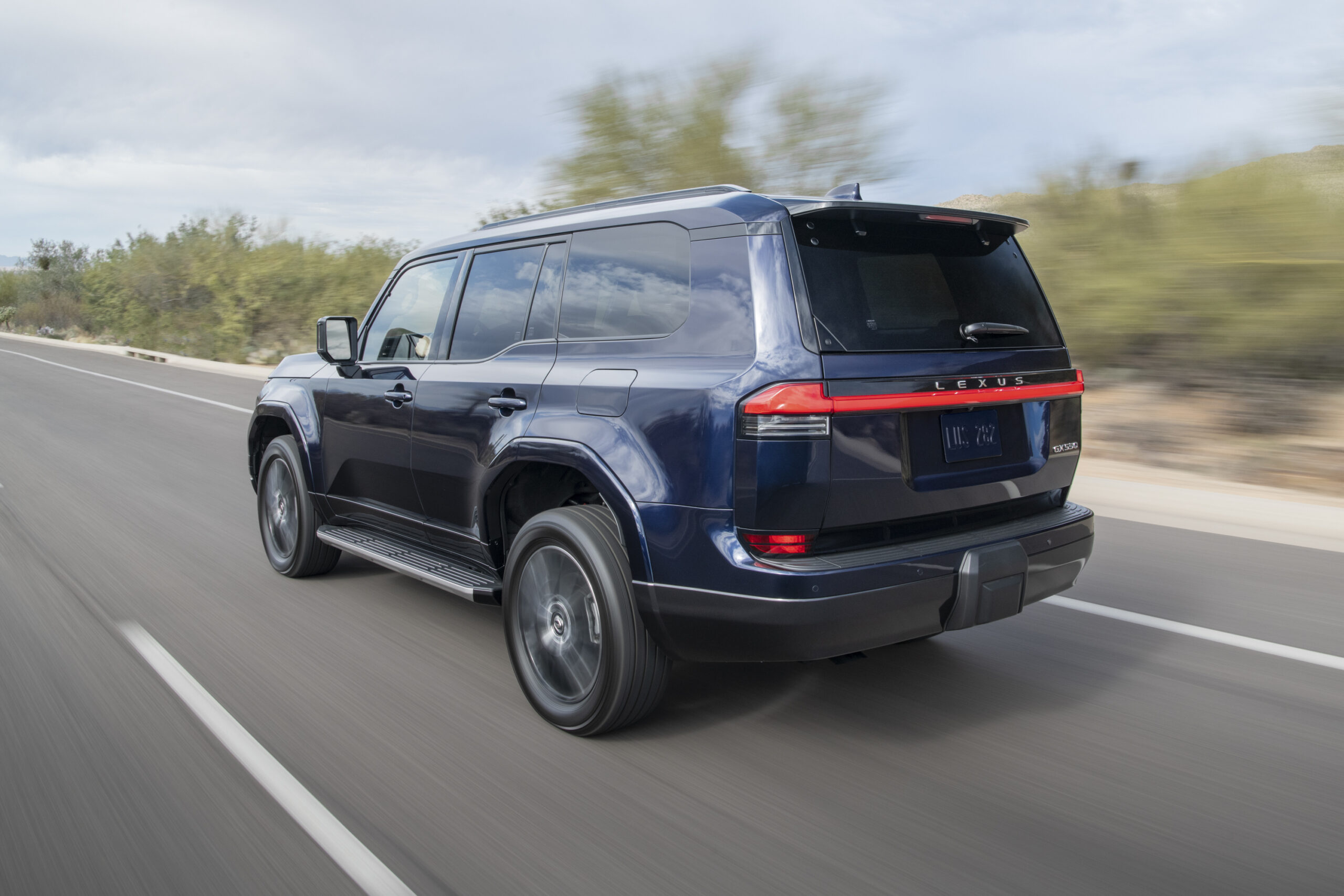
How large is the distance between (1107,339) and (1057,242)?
1.33 meters

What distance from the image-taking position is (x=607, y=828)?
3.02m

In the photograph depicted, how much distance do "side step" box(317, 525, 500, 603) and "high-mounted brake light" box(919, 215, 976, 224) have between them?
210 centimetres

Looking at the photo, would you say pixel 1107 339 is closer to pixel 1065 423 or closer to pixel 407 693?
pixel 1065 423

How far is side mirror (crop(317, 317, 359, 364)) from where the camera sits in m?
5.10

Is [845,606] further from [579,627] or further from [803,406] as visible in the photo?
[579,627]

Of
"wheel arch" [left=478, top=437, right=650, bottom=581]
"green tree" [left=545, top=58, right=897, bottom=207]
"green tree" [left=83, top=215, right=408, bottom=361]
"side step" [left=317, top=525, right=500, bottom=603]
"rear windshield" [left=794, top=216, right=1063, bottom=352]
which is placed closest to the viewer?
"rear windshield" [left=794, top=216, right=1063, bottom=352]

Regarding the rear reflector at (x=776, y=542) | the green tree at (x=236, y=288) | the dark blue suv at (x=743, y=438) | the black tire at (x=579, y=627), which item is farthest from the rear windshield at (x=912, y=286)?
the green tree at (x=236, y=288)

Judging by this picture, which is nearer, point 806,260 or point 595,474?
point 806,260

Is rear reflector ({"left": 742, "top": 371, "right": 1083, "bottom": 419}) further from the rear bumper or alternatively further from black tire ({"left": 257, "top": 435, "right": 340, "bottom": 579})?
black tire ({"left": 257, "top": 435, "right": 340, "bottom": 579})

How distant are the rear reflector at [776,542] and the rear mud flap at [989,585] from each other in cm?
55

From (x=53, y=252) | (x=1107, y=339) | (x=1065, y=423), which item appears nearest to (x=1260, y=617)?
(x=1065, y=423)

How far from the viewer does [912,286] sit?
3477 millimetres

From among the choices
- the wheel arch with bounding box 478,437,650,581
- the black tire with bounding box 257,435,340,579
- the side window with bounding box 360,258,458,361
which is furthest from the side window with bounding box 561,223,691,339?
the black tire with bounding box 257,435,340,579

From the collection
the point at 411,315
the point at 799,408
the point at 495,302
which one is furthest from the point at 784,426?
the point at 411,315
